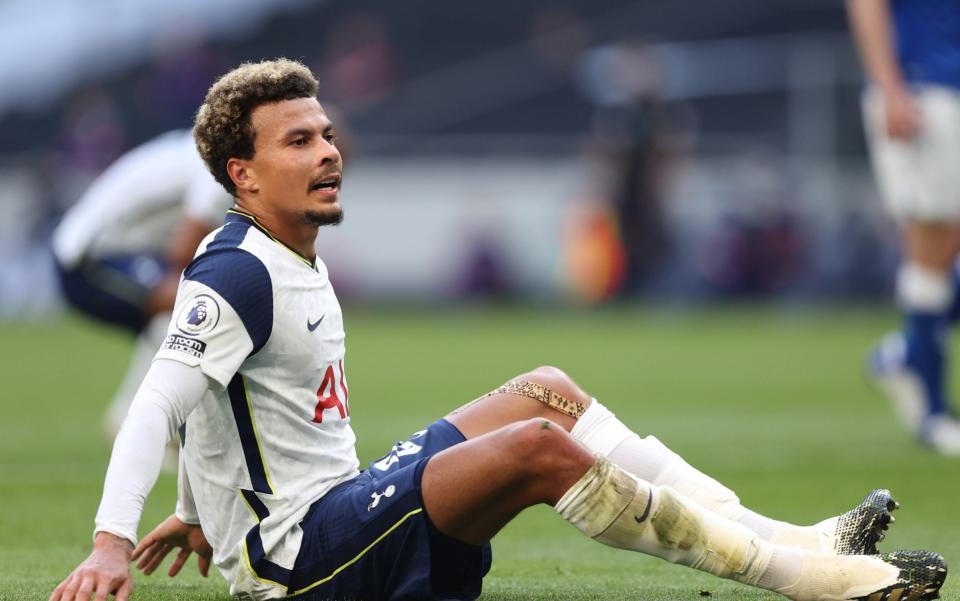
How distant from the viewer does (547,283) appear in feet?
68.7

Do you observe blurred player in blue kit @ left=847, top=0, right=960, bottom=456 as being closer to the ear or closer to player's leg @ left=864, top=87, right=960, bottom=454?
player's leg @ left=864, top=87, right=960, bottom=454

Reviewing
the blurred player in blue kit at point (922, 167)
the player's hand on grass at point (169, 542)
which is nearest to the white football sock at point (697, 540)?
the player's hand on grass at point (169, 542)

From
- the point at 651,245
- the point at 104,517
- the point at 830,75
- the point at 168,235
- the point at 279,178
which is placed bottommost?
the point at 104,517

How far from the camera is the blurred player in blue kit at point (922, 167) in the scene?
7324 millimetres

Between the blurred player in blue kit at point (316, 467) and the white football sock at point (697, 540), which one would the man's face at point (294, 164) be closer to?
the blurred player in blue kit at point (316, 467)

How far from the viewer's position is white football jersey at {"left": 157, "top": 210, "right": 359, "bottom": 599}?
3.65 m

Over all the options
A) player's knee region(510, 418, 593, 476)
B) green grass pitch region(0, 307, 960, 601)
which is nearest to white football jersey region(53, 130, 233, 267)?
green grass pitch region(0, 307, 960, 601)

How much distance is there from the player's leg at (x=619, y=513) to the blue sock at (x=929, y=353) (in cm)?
411

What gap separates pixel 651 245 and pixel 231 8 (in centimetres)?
1027

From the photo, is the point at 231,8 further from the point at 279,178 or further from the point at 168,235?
the point at 279,178

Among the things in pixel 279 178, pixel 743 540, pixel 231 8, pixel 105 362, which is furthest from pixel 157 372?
pixel 231 8

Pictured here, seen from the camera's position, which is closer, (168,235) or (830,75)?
(168,235)

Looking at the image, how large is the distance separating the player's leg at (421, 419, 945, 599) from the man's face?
741 mm

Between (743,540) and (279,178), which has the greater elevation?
(279,178)
